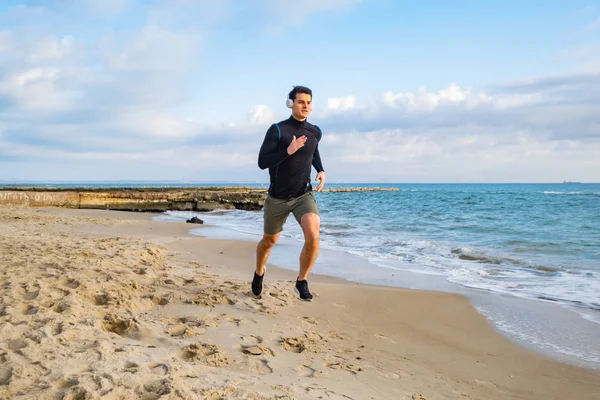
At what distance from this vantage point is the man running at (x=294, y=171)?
475cm

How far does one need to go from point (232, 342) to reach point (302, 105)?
2.52 meters

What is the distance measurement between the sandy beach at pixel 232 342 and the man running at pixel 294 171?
810mm

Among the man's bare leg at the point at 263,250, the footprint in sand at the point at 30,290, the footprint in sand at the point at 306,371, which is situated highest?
the man's bare leg at the point at 263,250

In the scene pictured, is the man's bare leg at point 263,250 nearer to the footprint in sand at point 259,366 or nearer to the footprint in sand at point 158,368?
the footprint in sand at point 259,366

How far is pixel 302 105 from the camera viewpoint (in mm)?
4809

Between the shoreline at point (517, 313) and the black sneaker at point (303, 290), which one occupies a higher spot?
the black sneaker at point (303, 290)

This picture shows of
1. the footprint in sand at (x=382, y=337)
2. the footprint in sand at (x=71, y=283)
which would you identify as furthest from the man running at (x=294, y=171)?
the footprint in sand at (x=71, y=283)

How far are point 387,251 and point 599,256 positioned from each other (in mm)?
4796

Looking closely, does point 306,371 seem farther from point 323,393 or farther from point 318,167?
point 318,167

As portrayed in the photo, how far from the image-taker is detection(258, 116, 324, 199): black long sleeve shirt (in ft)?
15.6

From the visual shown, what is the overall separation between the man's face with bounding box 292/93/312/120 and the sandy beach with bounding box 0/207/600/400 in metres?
2.06

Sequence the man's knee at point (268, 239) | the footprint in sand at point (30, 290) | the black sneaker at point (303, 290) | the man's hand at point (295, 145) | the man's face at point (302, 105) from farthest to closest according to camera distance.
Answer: the black sneaker at point (303, 290) < the man's knee at point (268, 239) < the man's face at point (302, 105) < the man's hand at point (295, 145) < the footprint in sand at point (30, 290)

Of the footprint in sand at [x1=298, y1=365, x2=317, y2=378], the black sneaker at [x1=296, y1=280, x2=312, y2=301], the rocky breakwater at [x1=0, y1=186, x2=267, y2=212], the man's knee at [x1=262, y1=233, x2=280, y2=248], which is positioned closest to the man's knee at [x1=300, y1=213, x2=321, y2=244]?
the man's knee at [x1=262, y1=233, x2=280, y2=248]

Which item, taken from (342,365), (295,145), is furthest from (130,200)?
(342,365)
